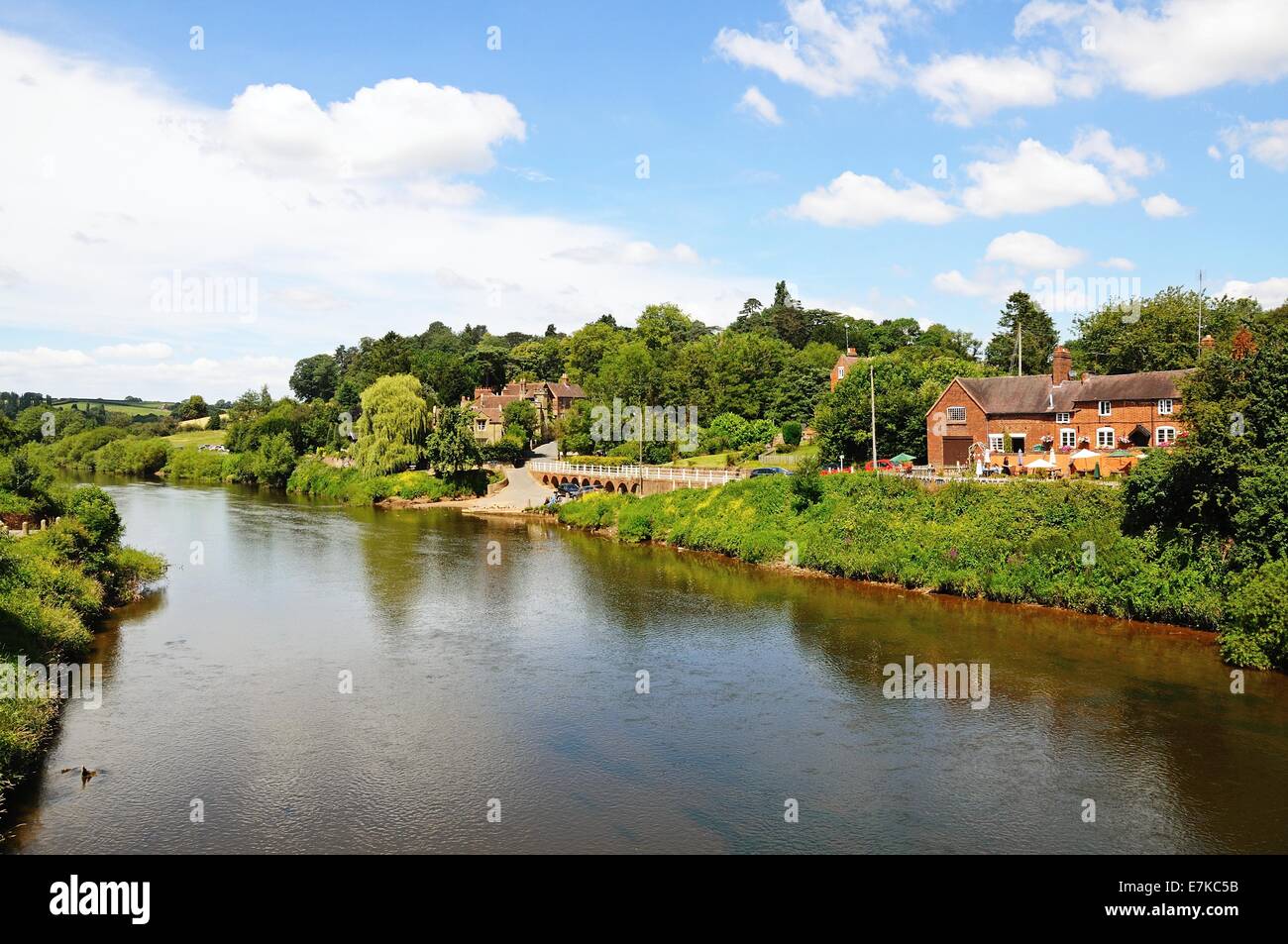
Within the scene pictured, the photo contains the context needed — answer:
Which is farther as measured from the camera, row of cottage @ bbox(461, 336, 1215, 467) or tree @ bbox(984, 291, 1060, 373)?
tree @ bbox(984, 291, 1060, 373)

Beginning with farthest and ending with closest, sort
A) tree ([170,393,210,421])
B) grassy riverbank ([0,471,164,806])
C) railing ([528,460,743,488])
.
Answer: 1. tree ([170,393,210,421])
2. railing ([528,460,743,488])
3. grassy riverbank ([0,471,164,806])

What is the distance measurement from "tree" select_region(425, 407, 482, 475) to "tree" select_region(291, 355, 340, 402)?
273 feet

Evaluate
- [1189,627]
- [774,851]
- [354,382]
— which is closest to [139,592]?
[774,851]

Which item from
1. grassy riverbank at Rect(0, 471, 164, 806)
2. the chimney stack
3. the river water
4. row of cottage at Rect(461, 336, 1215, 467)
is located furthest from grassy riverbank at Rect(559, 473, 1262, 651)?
grassy riverbank at Rect(0, 471, 164, 806)

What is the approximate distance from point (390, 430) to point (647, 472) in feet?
95.2

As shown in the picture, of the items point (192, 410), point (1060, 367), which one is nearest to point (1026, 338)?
point (1060, 367)

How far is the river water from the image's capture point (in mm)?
19250

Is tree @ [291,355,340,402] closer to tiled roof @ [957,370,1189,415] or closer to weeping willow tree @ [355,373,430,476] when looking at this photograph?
weeping willow tree @ [355,373,430,476]

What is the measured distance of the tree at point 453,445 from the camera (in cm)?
7888

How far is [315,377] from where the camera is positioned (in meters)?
159

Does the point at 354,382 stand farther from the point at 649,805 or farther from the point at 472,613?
the point at 649,805

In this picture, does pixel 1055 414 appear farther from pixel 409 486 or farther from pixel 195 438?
pixel 195 438

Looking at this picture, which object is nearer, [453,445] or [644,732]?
[644,732]

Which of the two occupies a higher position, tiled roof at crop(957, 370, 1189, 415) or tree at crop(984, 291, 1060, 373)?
tree at crop(984, 291, 1060, 373)
